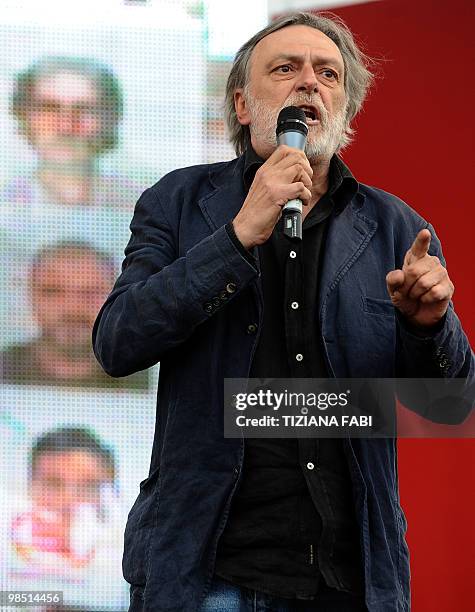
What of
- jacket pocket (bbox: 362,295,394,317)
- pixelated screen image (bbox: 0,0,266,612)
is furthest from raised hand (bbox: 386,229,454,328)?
pixelated screen image (bbox: 0,0,266,612)

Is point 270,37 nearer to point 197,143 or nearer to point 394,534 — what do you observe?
point 197,143

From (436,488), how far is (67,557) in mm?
1464

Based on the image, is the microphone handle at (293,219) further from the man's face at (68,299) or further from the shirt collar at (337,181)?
the man's face at (68,299)

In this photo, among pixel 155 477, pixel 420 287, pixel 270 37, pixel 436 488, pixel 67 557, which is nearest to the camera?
pixel 420 287

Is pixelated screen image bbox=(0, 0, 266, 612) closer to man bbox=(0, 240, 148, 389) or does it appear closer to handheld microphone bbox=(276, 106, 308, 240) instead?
man bbox=(0, 240, 148, 389)

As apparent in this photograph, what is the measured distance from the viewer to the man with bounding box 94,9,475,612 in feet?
4.84

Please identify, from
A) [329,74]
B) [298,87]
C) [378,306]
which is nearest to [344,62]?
[329,74]

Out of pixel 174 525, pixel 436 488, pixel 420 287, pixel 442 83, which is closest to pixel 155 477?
pixel 174 525

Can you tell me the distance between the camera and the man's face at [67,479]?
2.34 m

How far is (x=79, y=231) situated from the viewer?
2.43m

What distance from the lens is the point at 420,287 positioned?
4.83 feet

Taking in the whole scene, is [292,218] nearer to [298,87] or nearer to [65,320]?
[298,87]

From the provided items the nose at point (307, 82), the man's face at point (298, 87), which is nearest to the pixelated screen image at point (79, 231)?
the man's face at point (298, 87)

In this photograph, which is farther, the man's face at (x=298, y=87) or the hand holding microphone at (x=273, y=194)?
the man's face at (x=298, y=87)
